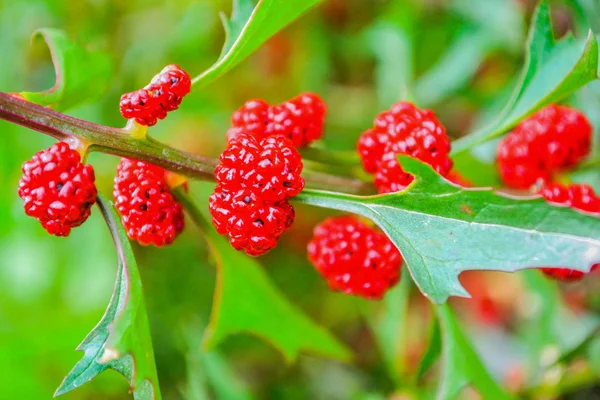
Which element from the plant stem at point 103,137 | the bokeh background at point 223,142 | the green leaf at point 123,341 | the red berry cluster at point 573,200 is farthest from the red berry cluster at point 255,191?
the bokeh background at point 223,142

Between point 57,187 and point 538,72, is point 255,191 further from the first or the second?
point 538,72

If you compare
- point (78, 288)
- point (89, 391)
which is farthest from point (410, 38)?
point (89, 391)

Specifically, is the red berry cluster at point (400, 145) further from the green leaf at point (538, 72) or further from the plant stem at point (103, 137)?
the plant stem at point (103, 137)

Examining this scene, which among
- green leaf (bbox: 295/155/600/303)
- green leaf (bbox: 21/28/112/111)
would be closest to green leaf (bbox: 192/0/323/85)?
green leaf (bbox: 21/28/112/111)

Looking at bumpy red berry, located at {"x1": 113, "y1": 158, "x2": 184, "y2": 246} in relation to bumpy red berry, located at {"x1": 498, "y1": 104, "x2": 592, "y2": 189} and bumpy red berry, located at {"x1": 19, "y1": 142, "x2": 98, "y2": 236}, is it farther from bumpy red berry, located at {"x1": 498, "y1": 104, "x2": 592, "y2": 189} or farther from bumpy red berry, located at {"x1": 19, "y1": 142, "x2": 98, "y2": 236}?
bumpy red berry, located at {"x1": 498, "y1": 104, "x2": 592, "y2": 189}

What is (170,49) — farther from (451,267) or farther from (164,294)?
(451,267)
